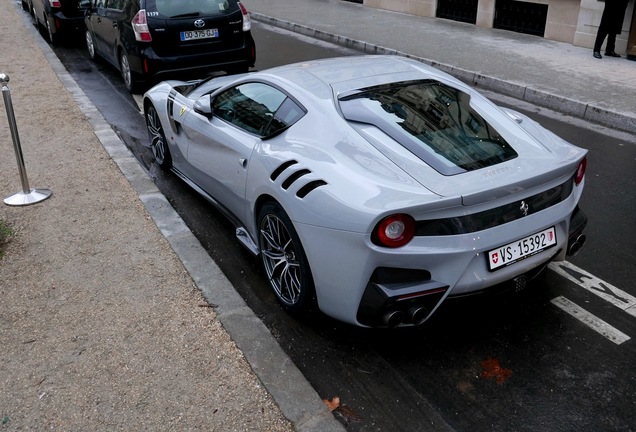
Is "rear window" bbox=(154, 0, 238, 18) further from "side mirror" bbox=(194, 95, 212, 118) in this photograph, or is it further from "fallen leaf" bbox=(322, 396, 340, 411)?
"fallen leaf" bbox=(322, 396, 340, 411)

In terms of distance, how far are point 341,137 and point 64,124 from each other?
18.3 ft

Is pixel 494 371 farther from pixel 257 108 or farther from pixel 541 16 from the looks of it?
pixel 541 16

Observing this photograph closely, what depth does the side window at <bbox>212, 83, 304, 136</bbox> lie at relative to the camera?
4406mm

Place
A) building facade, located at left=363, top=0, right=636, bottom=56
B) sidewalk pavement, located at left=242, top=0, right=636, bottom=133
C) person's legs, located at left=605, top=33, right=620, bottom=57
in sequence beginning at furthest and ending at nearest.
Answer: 1. building facade, located at left=363, top=0, right=636, bottom=56
2. person's legs, located at left=605, top=33, right=620, bottom=57
3. sidewalk pavement, located at left=242, top=0, right=636, bottom=133

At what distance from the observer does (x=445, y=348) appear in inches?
152

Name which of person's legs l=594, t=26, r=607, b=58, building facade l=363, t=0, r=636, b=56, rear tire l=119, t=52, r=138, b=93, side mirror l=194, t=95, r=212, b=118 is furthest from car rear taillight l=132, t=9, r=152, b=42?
building facade l=363, t=0, r=636, b=56

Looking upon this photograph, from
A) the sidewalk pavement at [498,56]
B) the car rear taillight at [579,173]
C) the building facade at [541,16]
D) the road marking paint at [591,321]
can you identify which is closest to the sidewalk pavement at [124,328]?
the road marking paint at [591,321]

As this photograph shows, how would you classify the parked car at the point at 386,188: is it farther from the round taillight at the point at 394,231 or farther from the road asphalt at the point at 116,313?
the road asphalt at the point at 116,313

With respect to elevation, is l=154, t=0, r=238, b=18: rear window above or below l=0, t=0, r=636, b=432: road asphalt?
above

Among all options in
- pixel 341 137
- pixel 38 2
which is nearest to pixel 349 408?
pixel 341 137

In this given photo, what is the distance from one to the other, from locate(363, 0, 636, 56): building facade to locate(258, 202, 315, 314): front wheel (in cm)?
1013

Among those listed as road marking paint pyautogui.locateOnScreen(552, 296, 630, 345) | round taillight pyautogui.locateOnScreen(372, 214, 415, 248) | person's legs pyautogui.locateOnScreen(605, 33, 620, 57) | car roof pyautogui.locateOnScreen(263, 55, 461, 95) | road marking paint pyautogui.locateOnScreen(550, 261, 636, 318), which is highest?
car roof pyautogui.locateOnScreen(263, 55, 461, 95)

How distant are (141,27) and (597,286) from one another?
736 centimetres

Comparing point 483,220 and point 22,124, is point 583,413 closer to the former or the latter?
point 483,220
